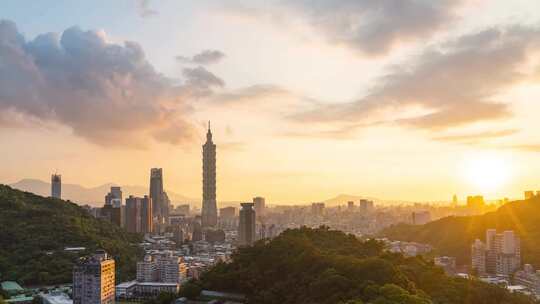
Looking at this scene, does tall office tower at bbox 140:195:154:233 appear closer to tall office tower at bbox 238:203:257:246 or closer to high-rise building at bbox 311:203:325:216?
tall office tower at bbox 238:203:257:246

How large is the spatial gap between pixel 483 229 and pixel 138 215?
33914 millimetres

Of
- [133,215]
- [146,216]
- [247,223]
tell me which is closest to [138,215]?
[133,215]

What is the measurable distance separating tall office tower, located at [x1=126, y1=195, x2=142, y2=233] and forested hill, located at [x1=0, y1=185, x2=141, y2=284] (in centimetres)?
1779

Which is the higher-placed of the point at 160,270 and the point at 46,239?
the point at 46,239

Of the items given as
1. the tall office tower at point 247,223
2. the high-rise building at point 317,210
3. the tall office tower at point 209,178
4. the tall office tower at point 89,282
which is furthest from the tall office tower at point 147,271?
the high-rise building at point 317,210

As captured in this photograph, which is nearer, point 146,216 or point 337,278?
point 337,278

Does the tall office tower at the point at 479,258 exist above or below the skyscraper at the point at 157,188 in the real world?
below

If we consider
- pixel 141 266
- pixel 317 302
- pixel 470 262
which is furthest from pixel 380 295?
pixel 470 262

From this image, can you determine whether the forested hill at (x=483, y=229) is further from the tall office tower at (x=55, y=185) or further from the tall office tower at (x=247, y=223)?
the tall office tower at (x=55, y=185)

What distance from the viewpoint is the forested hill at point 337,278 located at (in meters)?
14.6

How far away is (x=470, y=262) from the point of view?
35.8 meters

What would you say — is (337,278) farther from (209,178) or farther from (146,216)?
(209,178)

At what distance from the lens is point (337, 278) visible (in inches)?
604

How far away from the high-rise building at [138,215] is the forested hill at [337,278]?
37.2 m
